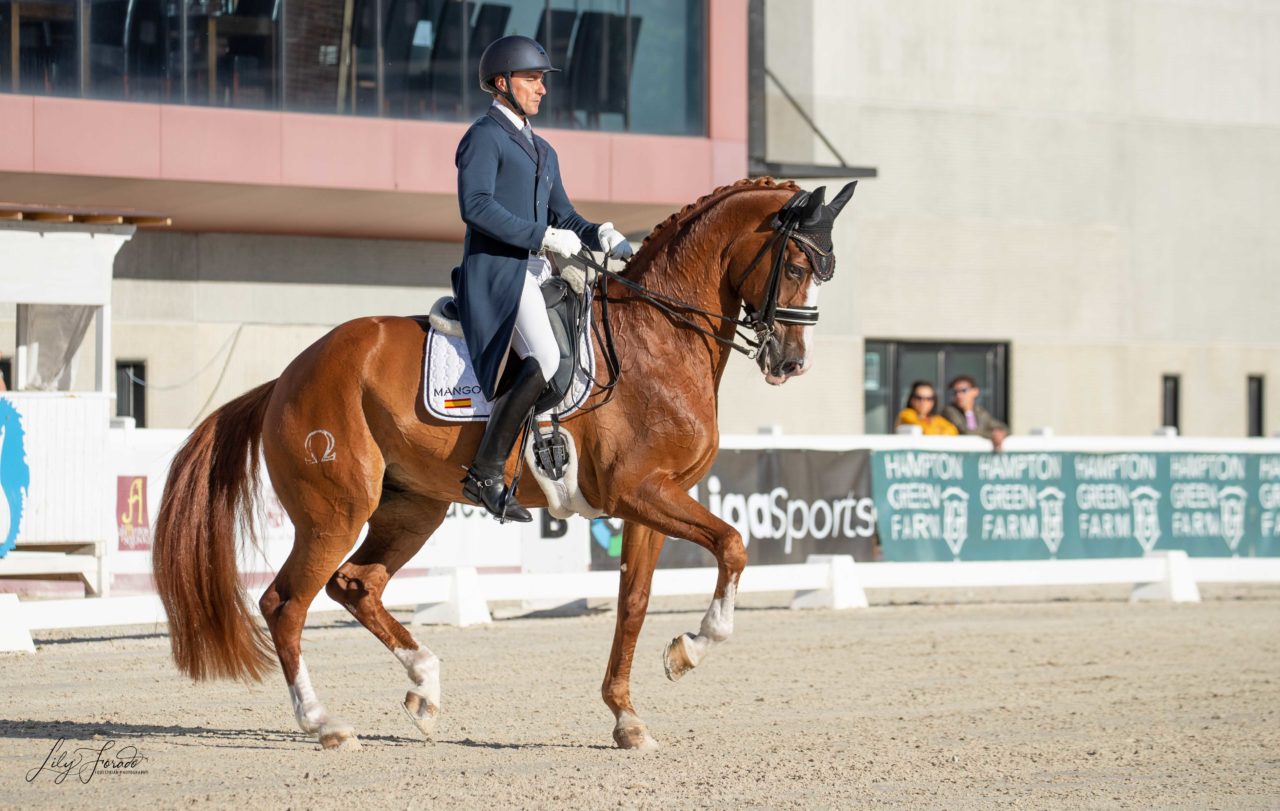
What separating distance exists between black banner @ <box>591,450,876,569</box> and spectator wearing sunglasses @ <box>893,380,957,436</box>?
3.95ft

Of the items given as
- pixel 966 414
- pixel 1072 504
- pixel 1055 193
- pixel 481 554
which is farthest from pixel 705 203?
pixel 1055 193

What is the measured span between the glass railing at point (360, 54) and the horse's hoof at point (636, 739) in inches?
546

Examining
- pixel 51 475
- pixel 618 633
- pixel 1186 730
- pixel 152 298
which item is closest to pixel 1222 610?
pixel 1186 730

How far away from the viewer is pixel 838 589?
1348 cm

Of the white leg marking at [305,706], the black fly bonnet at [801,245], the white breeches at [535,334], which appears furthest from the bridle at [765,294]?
the white leg marking at [305,706]

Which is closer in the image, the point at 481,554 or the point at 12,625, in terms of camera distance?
the point at 12,625

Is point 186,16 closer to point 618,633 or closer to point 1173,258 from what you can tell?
point 618,633

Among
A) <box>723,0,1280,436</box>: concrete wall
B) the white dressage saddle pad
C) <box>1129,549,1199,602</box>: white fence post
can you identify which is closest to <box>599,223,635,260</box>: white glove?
the white dressage saddle pad

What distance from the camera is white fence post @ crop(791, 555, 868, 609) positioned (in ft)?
44.2

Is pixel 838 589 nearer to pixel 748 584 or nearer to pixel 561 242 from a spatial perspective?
pixel 748 584

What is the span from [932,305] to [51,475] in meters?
16.4

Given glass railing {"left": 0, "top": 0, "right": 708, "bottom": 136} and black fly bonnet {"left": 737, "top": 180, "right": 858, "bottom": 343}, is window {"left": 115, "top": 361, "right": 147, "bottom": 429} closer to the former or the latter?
glass railing {"left": 0, "top": 0, "right": 708, "bottom": 136}

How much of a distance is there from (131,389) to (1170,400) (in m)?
16.8

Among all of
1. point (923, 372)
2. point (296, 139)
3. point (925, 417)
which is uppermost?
point (296, 139)
